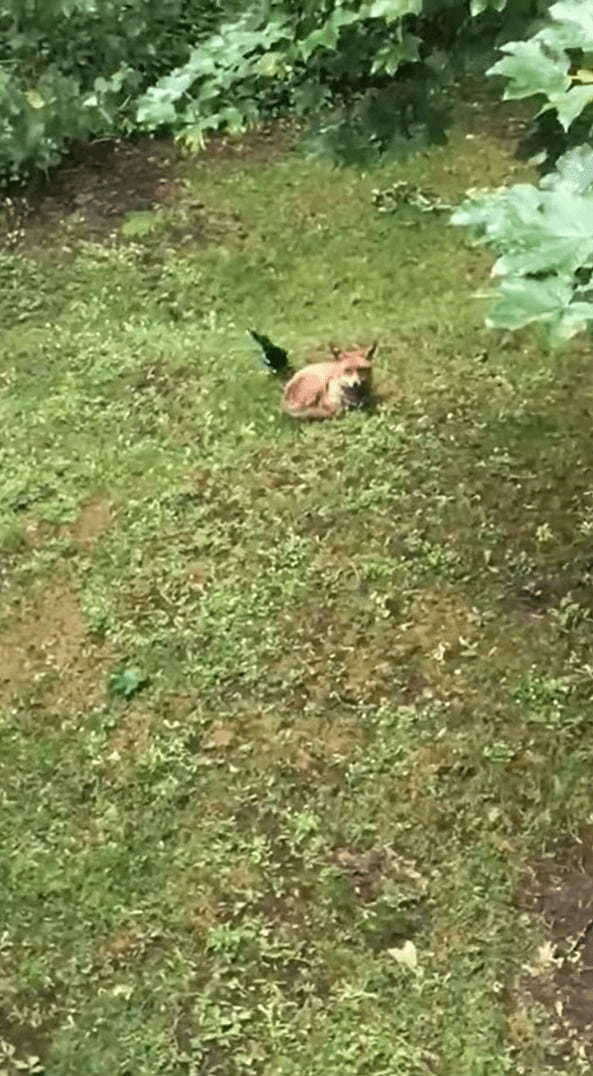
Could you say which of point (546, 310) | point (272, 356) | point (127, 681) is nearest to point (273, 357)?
point (272, 356)

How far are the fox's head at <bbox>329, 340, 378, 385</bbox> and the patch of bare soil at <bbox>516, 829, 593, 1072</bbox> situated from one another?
1.41 m

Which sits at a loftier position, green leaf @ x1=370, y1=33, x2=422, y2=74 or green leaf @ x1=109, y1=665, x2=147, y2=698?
green leaf @ x1=370, y1=33, x2=422, y2=74

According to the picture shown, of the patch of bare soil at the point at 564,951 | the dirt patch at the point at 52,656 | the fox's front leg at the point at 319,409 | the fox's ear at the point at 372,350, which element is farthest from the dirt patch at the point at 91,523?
the patch of bare soil at the point at 564,951

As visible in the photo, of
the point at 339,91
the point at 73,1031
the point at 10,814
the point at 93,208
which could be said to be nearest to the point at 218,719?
the point at 10,814

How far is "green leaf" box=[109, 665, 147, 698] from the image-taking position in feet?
10.5

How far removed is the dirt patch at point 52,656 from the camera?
3.21 m

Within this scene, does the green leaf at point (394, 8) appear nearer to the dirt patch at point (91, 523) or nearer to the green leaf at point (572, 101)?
the green leaf at point (572, 101)

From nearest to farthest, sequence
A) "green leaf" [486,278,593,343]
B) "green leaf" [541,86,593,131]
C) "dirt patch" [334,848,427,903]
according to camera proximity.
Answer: "green leaf" [486,278,593,343] < "green leaf" [541,86,593,131] < "dirt patch" [334,848,427,903]

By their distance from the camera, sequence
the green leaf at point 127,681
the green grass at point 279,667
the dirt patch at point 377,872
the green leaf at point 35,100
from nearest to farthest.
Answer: the green grass at point 279,667
the dirt patch at point 377,872
the green leaf at point 127,681
the green leaf at point 35,100

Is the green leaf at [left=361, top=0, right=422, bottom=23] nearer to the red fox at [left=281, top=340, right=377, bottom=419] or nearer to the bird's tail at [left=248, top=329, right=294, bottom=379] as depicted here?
the red fox at [left=281, top=340, right=377, bottom=419]

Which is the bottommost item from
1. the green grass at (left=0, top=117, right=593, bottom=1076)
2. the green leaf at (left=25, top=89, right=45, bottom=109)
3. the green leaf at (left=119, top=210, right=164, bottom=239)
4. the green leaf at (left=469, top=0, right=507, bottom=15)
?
the green grass at (left=0, top=117, right=593, bottom=1076)

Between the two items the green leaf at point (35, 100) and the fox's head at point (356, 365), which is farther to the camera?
the green leaf at point (35, 100)

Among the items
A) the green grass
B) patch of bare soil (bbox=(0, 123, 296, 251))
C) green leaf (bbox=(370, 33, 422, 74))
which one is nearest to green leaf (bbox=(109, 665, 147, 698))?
the green grass

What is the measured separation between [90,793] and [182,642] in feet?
1.42
